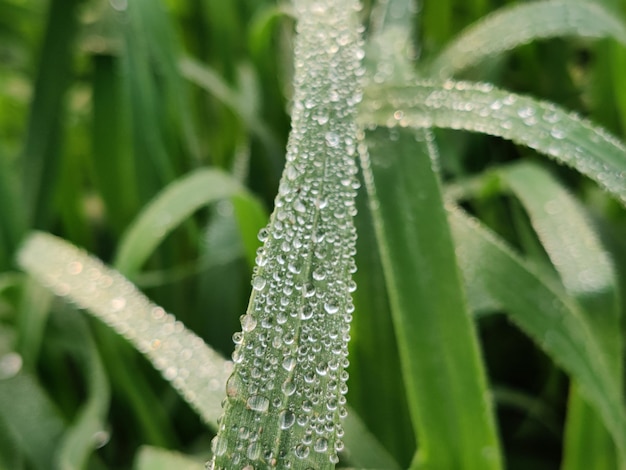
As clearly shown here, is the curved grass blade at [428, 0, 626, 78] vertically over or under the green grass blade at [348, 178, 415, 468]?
over

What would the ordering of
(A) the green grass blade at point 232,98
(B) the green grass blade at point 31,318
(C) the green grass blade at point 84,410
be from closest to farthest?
(C) the green grass blade at point 84,410, (B) the green grass blade at point 31,318, (A) the green grass blade at point 232,98

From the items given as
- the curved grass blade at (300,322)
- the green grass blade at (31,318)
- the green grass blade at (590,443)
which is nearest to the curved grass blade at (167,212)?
the green grass blade at (31,318)

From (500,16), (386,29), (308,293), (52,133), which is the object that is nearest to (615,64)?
(500,16)

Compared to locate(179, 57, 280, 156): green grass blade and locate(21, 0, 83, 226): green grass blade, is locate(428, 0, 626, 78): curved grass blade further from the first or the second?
locate(21, 0, 83, 226): green grass blade

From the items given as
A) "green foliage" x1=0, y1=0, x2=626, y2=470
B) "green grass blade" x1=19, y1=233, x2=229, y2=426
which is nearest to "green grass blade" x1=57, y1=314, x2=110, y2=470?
"green foliage" x1=0, y1=0, x2=626, y2=470

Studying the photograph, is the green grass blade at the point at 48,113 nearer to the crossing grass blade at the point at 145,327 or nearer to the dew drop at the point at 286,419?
the crossing grass blade at the point at 145,327

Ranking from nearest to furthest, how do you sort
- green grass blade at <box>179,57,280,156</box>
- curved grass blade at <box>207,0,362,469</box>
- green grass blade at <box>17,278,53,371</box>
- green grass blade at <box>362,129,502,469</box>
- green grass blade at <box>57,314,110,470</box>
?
curved grass blade at <box>207,0,362,469</box> → green grass blade at <box>362,129,502,469</box> → green grass blade at <box>57,314,110,470</box> → green grass blade at <box>17,278,53,371</box> → green grass blade at <box>179,57,280,156</box>
